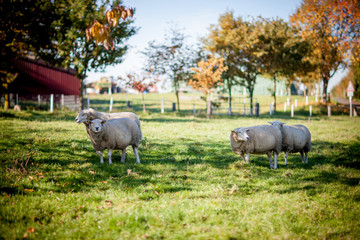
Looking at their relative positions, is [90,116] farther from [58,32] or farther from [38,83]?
[38,83]

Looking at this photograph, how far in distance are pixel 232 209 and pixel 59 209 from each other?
3.11 metres

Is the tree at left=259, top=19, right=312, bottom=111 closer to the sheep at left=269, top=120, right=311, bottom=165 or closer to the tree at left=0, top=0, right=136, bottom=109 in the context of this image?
the tree at left=0, top=0, right=136, bottom=109

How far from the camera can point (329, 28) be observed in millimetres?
29312

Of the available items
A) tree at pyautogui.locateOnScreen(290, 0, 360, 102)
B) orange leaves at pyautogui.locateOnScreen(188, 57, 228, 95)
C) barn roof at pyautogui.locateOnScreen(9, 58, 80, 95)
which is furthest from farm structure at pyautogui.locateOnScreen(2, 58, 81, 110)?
tree at pyautogui.locateOnScreen(290, 0, 360, 102)

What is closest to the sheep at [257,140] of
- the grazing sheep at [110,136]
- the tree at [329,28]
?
the grazing sheep at [110,136]

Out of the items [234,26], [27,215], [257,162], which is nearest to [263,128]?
[257,162]

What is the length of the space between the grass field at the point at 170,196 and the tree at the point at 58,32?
1207 centimetres

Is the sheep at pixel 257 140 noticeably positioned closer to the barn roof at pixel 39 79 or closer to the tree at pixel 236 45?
the tree at pixel 236 45

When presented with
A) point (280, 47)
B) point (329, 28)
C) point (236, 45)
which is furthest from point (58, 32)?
point (329, 28)

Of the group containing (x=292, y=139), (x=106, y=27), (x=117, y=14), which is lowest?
(x=292, y=139)

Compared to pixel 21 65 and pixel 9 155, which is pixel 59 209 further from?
pixel 21 65

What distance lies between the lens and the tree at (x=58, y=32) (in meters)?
17.9

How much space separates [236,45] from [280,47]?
4900mm

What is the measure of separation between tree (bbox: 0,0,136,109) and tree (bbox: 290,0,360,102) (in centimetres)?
2253
